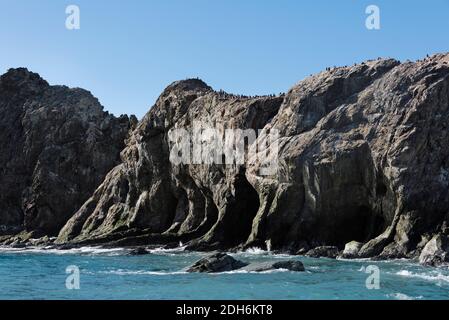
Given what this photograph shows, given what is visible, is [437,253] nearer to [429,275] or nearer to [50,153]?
[429,275]

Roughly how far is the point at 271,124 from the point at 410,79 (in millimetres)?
18367

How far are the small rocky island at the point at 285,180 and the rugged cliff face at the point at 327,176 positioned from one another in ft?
0.45

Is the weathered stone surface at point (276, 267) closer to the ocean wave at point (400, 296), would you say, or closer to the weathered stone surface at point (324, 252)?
the ocean wave at point (400, 296)

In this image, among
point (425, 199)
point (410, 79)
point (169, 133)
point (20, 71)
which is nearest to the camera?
point (425, 199)

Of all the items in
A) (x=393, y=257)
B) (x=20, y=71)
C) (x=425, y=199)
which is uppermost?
(x=20, y=71)

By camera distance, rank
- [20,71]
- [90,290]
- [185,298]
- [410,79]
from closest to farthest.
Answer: [185,298], [90,290], [410,79], [20,71]

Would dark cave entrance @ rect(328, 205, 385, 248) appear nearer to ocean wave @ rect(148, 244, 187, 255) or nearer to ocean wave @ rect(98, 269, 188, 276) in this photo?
ocean wave @ rect(148, 244, 187, 255)

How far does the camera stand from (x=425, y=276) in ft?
128

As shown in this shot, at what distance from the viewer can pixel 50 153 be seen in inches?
4355

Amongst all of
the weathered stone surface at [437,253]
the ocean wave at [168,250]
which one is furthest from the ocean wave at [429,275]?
the ocean wave at [168,250]

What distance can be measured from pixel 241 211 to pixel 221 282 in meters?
36.7

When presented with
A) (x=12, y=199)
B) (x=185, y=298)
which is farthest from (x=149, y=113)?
(x=185, y=298)

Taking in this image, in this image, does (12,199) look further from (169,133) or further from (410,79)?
(410,79)

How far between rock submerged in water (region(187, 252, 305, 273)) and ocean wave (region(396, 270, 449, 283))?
739 cm
